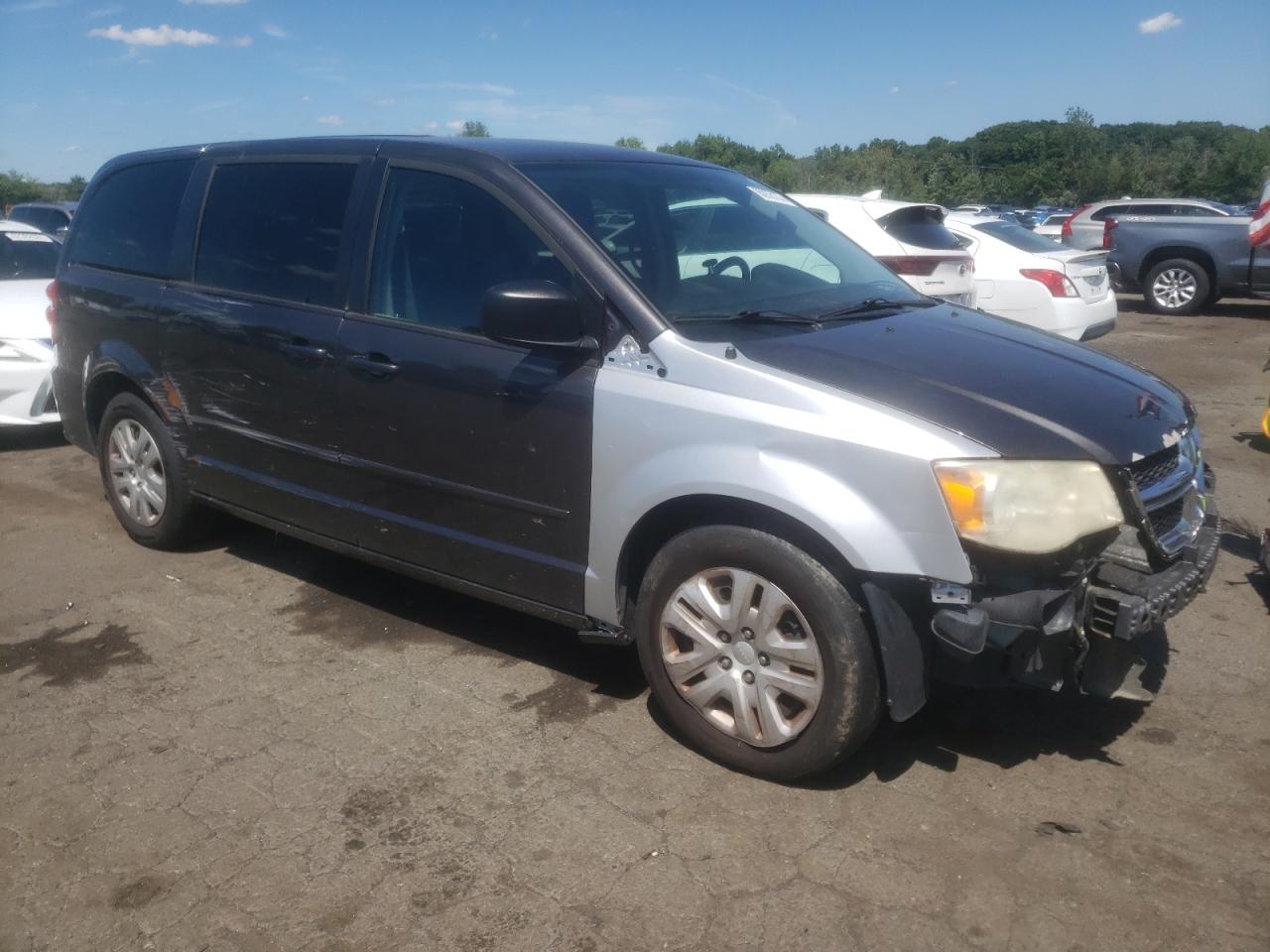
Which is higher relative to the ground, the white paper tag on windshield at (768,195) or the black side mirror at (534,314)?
the white paper tag on windshield at (768,195)

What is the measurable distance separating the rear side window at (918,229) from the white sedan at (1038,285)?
1562 mm

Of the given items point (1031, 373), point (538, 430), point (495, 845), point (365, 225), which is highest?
point (365, 225)

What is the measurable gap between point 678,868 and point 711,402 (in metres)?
1.31

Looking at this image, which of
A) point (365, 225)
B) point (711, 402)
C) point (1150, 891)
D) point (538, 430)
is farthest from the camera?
point (365, 225)

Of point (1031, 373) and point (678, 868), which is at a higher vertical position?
point (1031, 373)

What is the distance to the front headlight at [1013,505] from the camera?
9.59 feet

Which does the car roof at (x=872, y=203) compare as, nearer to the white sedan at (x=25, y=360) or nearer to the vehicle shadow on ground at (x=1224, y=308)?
the white sedan at (x=25, y=360)

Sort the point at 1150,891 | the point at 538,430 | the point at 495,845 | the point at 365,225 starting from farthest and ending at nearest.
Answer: the point at 365,225 < the point at 538,430 < the point at 495,845 < the point at 1150,891

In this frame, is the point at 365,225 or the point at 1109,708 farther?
the point at 365,225

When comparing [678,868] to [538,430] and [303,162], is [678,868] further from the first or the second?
[303,162]

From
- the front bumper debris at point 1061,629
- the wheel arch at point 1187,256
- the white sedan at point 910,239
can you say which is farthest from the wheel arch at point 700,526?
the wheel arch at point 1187,256

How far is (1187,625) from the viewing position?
4512 mm

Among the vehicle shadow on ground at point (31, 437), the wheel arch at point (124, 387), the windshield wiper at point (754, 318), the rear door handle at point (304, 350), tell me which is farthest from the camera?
the vehicle shadow on ground at point (31, 437)

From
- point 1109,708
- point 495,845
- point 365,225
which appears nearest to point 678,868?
point 495,845
